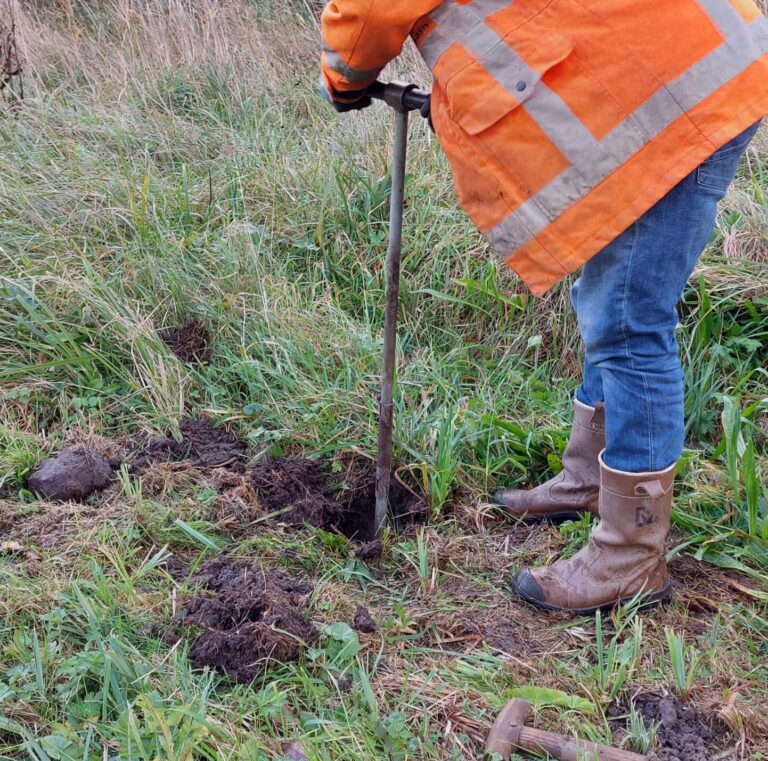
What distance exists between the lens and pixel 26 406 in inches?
115

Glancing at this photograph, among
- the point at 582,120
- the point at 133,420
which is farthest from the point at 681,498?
the point at 133,420

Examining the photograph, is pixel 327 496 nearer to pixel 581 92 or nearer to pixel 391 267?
pixel 391 267

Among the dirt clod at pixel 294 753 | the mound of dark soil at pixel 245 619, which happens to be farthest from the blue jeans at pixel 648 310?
the dirt clod at pixel 294 753

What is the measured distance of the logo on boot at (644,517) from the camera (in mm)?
2082

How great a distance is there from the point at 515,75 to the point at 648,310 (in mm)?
582

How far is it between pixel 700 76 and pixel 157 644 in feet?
5.56

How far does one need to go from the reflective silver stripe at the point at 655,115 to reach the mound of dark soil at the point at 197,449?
139 centimetres

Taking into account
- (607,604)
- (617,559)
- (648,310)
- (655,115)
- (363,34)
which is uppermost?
(363,34)

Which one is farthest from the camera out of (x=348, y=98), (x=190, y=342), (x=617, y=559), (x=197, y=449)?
(x=190, y=342)

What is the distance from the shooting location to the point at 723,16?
1.66 m

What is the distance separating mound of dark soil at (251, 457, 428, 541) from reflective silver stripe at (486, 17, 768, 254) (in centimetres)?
113

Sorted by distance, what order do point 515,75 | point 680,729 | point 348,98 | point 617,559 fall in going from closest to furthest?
1. point 515,75
2. point 680,729
3. point 348,98
4. point 617,559

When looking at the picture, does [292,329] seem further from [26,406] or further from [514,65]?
[514,65]

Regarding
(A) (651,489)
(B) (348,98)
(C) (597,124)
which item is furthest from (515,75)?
(A) (651,489)
